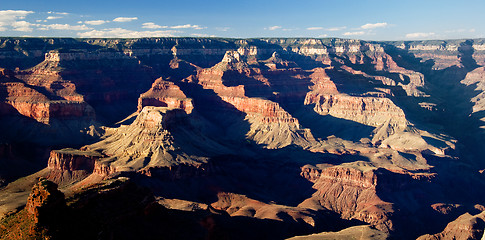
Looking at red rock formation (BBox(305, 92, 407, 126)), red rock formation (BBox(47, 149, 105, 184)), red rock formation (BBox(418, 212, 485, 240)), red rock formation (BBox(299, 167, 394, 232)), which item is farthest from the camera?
red rock formation (BBox(305, 92, 407, 126))

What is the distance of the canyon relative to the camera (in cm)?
5925

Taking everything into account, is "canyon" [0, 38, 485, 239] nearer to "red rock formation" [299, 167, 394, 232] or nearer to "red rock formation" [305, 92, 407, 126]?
"red rock formation" [299, 167, 394, 232]

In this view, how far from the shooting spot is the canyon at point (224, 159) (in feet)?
194

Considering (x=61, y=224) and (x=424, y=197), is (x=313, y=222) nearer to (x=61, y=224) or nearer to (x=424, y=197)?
(x=424, y=197)

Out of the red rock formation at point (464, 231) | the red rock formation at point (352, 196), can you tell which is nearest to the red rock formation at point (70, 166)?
the red rock formation at point (352, 196)

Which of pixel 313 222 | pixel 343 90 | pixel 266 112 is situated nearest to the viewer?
pixel 313 222

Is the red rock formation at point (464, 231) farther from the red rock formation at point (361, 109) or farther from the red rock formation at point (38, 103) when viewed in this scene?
the red rock formation at point (38, 103)

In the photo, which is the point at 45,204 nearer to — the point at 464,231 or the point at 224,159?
the point at 464,231

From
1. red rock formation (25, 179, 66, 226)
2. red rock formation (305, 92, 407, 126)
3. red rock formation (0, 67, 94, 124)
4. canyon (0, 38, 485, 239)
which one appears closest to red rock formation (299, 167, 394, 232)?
canyon (0, 38, 485, 239)

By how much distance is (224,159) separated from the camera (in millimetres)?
112438

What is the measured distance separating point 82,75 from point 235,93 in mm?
52798

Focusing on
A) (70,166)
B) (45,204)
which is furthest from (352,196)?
(45,204)

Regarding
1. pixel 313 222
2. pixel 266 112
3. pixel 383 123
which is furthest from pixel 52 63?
pixel 313 222

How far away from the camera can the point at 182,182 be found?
315 feet
